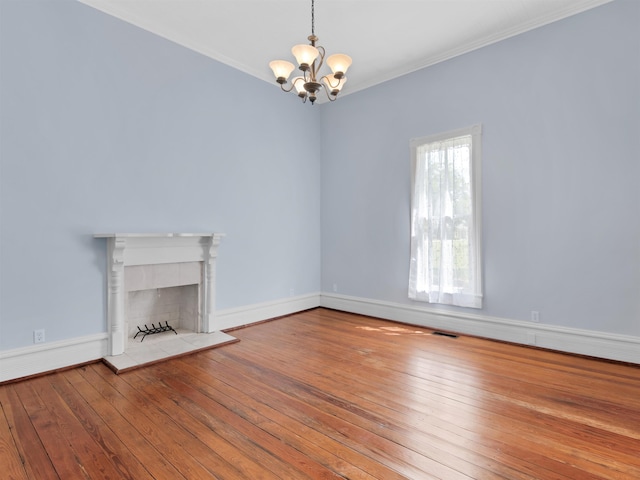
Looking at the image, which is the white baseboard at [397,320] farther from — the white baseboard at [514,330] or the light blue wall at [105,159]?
the light blue wall at [105,159]

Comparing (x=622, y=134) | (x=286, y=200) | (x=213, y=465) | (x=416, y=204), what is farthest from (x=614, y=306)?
(x=286, y=200)

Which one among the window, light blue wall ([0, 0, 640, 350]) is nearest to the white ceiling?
light blue wall ([0, 0, 640, 350])

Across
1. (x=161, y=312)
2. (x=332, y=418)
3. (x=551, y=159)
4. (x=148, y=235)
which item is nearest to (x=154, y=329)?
(x=161, y=312)

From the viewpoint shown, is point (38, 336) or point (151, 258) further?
point (151, 258)

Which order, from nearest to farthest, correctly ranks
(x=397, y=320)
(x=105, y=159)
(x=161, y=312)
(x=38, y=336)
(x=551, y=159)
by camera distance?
(x=38, y=336)
(x=105, y=159)
(x=551, y=159)
(x=161, y=312)
(x=397, y=320)

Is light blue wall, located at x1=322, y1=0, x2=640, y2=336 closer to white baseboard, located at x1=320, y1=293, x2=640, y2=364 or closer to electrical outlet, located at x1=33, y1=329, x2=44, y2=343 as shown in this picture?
white baseboard, located at x1=320, y1=293, x2=640, y2=364

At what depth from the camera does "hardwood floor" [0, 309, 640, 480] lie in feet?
5.96

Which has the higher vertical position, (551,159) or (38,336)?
(551,159)

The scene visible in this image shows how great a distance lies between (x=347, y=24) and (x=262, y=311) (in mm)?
3821

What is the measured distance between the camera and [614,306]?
3291mm

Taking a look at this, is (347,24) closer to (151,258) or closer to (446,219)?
(446,219)

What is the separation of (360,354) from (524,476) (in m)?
1.94

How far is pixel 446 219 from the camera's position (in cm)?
432

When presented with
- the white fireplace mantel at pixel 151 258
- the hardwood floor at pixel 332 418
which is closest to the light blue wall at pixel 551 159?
the hardwood floor at pixel 332 418
